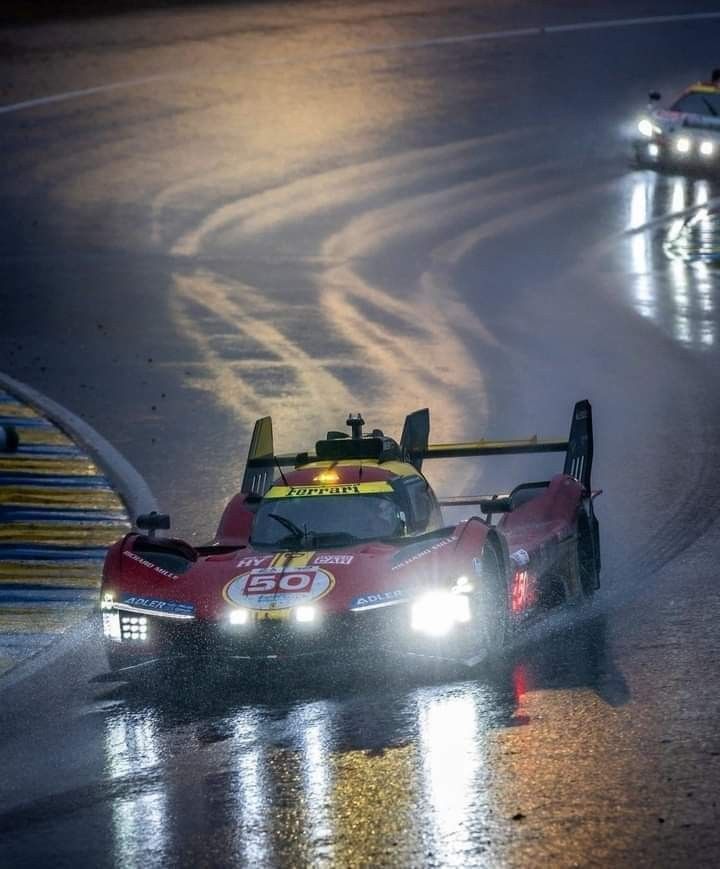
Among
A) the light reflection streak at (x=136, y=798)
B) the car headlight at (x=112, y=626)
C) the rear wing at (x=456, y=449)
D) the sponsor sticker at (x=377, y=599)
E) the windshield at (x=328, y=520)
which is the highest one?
the rear wing at (x=456, y=449)

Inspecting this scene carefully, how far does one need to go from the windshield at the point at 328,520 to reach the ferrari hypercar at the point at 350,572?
0.03ft

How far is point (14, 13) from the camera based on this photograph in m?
47.4

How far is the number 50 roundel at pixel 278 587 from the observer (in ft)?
36.3

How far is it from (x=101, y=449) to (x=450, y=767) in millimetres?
10468

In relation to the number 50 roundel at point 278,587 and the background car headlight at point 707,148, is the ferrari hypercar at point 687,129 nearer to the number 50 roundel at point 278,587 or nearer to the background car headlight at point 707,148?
the background car headlight at point 707,148

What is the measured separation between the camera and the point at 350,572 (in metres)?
11.3

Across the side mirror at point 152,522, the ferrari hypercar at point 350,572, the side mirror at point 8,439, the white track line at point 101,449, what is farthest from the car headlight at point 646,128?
the side mirror at point 8,439

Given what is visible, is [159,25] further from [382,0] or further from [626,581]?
[626,581]

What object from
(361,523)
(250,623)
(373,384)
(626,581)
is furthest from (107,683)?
(373,384)

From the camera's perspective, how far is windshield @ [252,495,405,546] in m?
12.6

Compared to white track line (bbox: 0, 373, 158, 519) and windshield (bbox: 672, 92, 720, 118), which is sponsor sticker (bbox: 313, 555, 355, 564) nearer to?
white track line (bbox: 0, 373, 158, 519)

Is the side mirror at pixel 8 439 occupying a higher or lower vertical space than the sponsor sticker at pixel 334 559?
higher

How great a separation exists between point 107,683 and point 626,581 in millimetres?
4111

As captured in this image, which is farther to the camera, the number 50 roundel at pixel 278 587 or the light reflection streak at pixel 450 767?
the number 50 roundel at pixel 278 587
